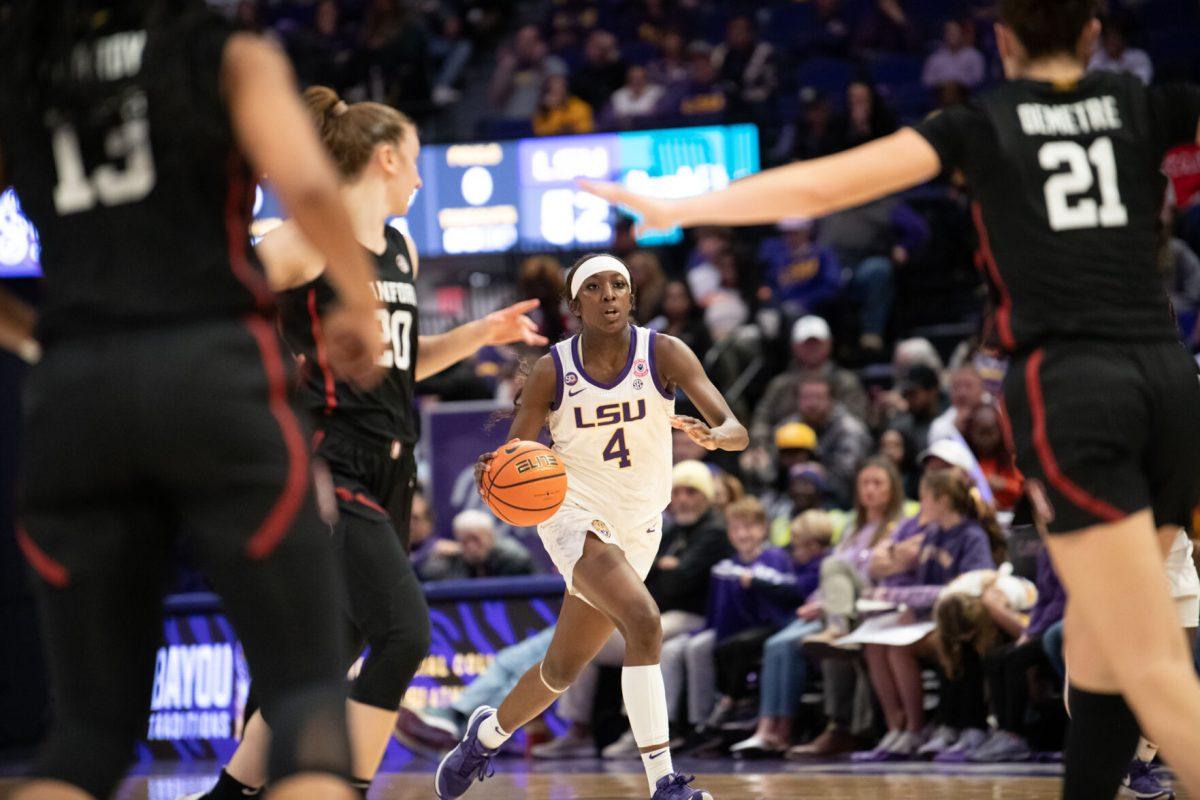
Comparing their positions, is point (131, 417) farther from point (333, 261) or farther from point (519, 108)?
point (519, 108)

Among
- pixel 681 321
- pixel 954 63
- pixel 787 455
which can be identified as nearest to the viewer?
pixel 787 455

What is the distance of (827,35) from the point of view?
54.4ft

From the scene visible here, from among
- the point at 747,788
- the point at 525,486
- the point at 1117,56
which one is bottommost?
the point at 747,788

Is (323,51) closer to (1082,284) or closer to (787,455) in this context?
(787,455)

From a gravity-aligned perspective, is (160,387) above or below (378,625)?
above

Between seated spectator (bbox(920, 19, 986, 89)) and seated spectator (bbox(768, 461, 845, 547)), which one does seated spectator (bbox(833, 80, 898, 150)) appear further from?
seated spectator (bbox(768, 461, 845, 547))

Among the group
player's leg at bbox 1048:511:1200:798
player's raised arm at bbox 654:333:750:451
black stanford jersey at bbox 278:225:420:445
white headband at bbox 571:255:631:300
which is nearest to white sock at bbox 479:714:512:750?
player's raised arm at bbox 654:333:750:451

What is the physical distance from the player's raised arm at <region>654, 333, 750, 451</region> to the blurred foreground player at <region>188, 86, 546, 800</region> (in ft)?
4.18

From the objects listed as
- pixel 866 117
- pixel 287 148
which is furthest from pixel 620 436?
pixel 866 117

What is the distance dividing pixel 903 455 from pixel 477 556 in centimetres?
302

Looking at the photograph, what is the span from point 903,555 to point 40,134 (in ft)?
22.9

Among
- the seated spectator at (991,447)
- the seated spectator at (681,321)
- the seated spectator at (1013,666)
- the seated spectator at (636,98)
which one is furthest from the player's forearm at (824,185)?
the seated spectator at (636,98)

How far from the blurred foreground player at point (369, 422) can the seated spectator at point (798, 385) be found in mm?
6883

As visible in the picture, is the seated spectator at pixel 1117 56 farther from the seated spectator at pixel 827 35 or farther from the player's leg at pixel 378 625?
the player's leg at pixel 378 625
